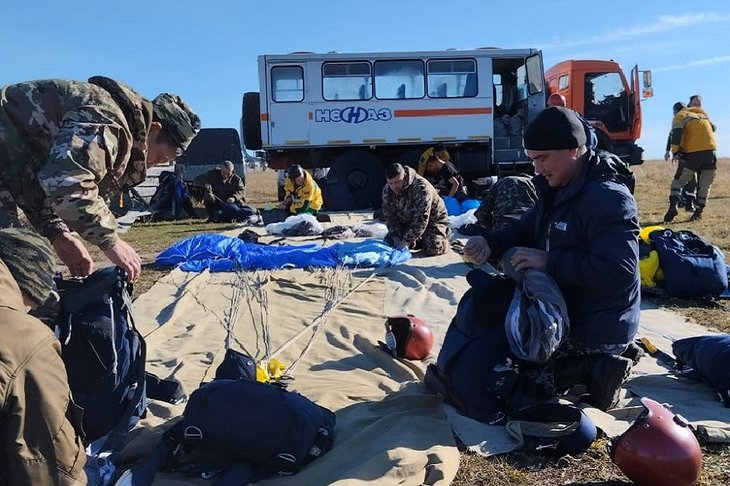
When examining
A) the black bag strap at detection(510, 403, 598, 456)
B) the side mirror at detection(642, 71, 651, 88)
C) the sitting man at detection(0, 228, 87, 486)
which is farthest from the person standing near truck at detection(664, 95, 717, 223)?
the sitting man at detection(0, 228, 87, 486)

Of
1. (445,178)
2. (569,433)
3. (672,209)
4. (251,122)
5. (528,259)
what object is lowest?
(569,433)

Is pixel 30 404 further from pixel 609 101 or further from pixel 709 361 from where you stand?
pixel 609 101

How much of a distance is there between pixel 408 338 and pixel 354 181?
31.9ft

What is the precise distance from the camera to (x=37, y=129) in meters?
2.78

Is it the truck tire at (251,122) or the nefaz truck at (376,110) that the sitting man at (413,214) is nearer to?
the nefaz truck at (376,110)

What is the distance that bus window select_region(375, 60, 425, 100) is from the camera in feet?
42.9

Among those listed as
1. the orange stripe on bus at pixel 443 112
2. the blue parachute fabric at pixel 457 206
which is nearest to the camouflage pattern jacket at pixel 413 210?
the blue parachute fabric at pixel 457 206

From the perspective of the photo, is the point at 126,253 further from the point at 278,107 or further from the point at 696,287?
the point at 278,107

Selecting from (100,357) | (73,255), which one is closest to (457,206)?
(73,255)

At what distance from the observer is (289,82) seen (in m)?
12.9

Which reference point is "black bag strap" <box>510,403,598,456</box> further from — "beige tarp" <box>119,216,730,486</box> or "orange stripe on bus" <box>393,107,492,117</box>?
"orange stripe on bus" <box>393,107,492,117</box>

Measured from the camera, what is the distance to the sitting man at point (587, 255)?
276cm

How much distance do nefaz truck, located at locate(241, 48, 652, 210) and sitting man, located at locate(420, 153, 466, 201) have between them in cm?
165

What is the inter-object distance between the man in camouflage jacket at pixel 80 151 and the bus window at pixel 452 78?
35.4 feet
